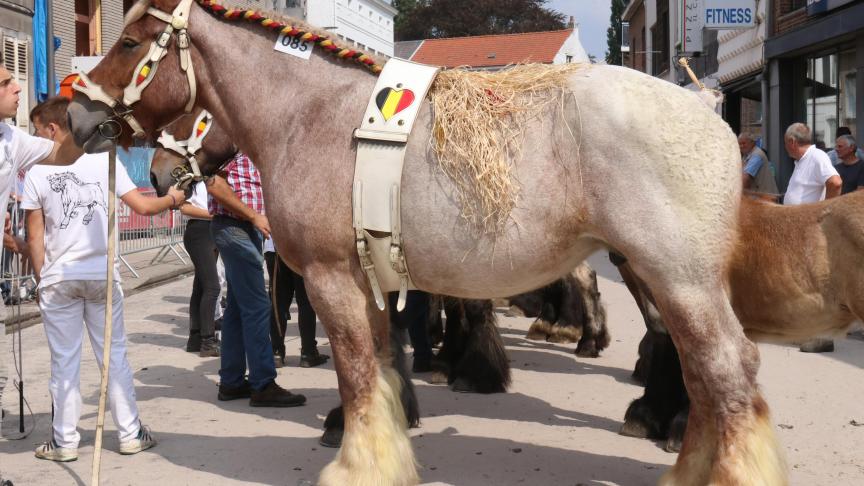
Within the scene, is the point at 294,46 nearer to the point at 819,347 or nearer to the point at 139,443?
the point at 139,443

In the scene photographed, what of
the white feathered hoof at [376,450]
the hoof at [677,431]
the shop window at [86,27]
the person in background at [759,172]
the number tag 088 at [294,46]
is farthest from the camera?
the shop window at [86,27]

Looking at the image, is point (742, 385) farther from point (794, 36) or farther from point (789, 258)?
point (794, 36)

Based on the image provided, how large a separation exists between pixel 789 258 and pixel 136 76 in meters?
3.11

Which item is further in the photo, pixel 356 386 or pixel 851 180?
pixel 851 180

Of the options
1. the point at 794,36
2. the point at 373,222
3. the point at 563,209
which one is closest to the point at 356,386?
the point at 373,222

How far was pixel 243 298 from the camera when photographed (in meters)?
6.20

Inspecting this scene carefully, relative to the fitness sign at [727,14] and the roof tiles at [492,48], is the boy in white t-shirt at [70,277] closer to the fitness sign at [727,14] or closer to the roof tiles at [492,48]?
the fitness sign at [727,14]

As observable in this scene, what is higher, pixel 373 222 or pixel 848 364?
pixel 373 222

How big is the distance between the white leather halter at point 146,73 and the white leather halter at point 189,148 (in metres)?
0.87

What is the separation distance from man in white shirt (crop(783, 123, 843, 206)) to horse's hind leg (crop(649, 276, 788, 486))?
6.01m

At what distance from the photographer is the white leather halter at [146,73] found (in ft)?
13.6

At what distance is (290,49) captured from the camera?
4203mm

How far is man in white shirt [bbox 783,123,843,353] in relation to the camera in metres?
8.94

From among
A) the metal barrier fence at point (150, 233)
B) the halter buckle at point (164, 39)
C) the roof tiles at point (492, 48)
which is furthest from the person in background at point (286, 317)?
the roof tiles at point (492, 48)
